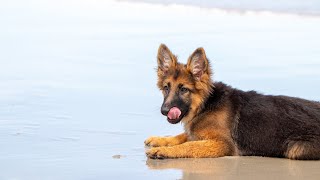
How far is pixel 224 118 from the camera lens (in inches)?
361

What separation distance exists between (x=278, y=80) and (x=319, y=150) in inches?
167

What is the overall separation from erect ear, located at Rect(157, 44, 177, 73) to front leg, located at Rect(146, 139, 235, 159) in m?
0.89

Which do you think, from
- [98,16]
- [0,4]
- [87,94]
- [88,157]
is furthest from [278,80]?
[0,4]

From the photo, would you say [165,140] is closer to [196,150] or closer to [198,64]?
[196,150]

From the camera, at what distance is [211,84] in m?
9.35

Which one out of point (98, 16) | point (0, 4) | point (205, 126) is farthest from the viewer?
point (0, 4)

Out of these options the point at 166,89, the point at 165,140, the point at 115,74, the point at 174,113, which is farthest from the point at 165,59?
the point at 115,74

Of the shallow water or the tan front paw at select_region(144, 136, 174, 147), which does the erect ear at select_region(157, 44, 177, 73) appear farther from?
the shallow water

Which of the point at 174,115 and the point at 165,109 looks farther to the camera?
the point at 174,115

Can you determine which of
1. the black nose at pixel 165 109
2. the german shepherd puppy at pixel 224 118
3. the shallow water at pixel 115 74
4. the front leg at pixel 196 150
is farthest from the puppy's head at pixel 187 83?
the shallow water at pixel 115 74

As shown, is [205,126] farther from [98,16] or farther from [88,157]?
[98,16]

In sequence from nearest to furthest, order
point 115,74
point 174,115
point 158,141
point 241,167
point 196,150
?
point 241,167 < point 196,150 < point 174,115 < point 158,141 < point 115,74

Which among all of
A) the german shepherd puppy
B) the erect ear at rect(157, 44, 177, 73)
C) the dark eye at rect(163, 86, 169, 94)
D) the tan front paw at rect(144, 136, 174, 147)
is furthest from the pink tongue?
the erect ear at rect(157, 44, 177, 73)

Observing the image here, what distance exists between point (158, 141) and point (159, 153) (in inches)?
26.6
